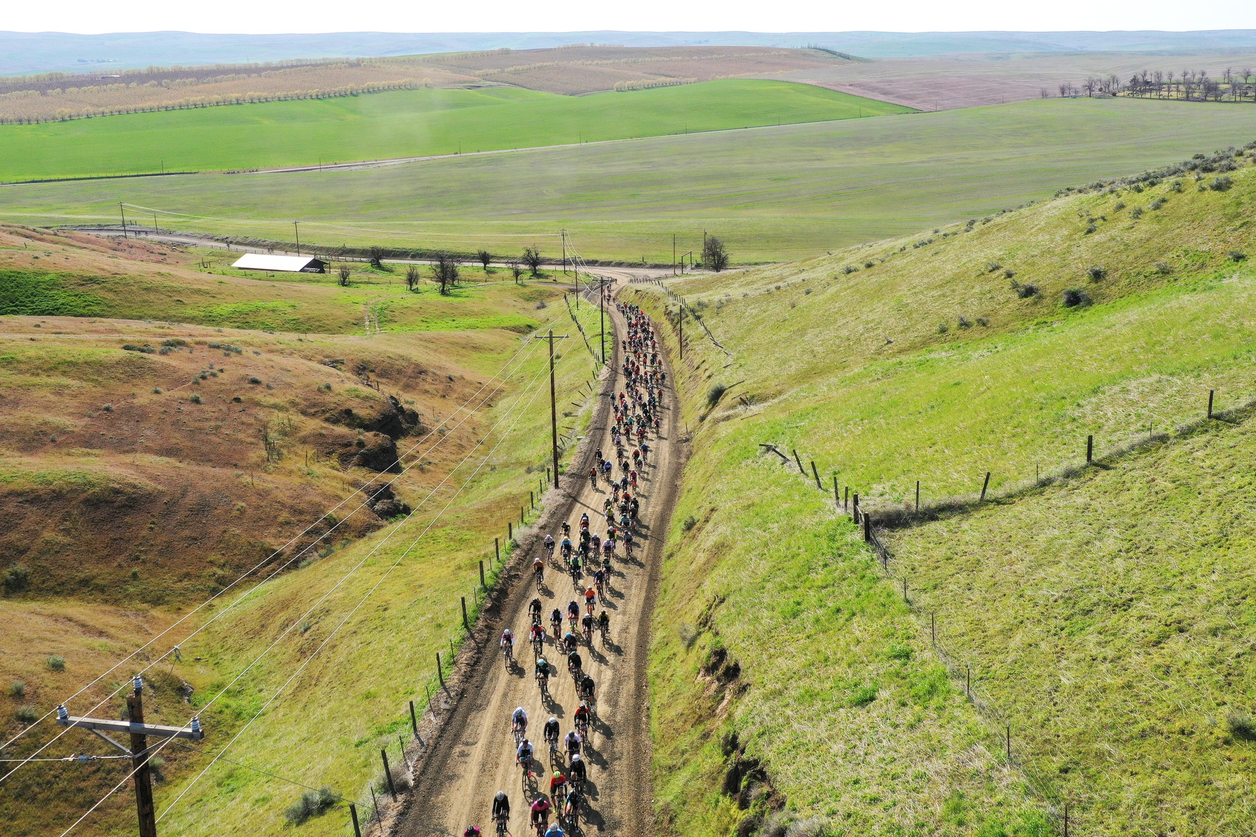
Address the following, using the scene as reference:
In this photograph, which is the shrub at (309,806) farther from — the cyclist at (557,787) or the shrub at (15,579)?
the shrub at (15,579)

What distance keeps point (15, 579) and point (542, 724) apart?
25189mm

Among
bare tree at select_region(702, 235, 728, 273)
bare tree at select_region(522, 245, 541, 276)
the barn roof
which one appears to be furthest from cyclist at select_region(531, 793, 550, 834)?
the barn roof

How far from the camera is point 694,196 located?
565 feet

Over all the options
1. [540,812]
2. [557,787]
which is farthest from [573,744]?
[540,812]

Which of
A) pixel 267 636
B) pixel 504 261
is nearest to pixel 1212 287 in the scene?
pixel 267 636

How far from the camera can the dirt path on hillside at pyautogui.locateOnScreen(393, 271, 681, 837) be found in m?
21.6

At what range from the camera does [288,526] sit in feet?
146

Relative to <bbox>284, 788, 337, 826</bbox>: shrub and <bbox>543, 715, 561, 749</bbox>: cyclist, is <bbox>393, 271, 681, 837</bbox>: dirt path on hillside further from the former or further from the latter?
<bbox>284, 788, 337, 826</bbox>: shrub

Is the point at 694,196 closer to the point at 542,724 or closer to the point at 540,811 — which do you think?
the point at 542,724

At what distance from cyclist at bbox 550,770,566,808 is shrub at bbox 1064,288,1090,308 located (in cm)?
3576

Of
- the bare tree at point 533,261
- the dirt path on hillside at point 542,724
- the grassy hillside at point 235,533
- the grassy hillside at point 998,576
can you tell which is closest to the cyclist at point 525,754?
the dirt path on hillside at point 542,724

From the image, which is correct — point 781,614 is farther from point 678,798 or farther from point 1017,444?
point 1017,444

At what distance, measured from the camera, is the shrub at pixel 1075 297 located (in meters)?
42.6

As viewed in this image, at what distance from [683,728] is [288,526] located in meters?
28.9
